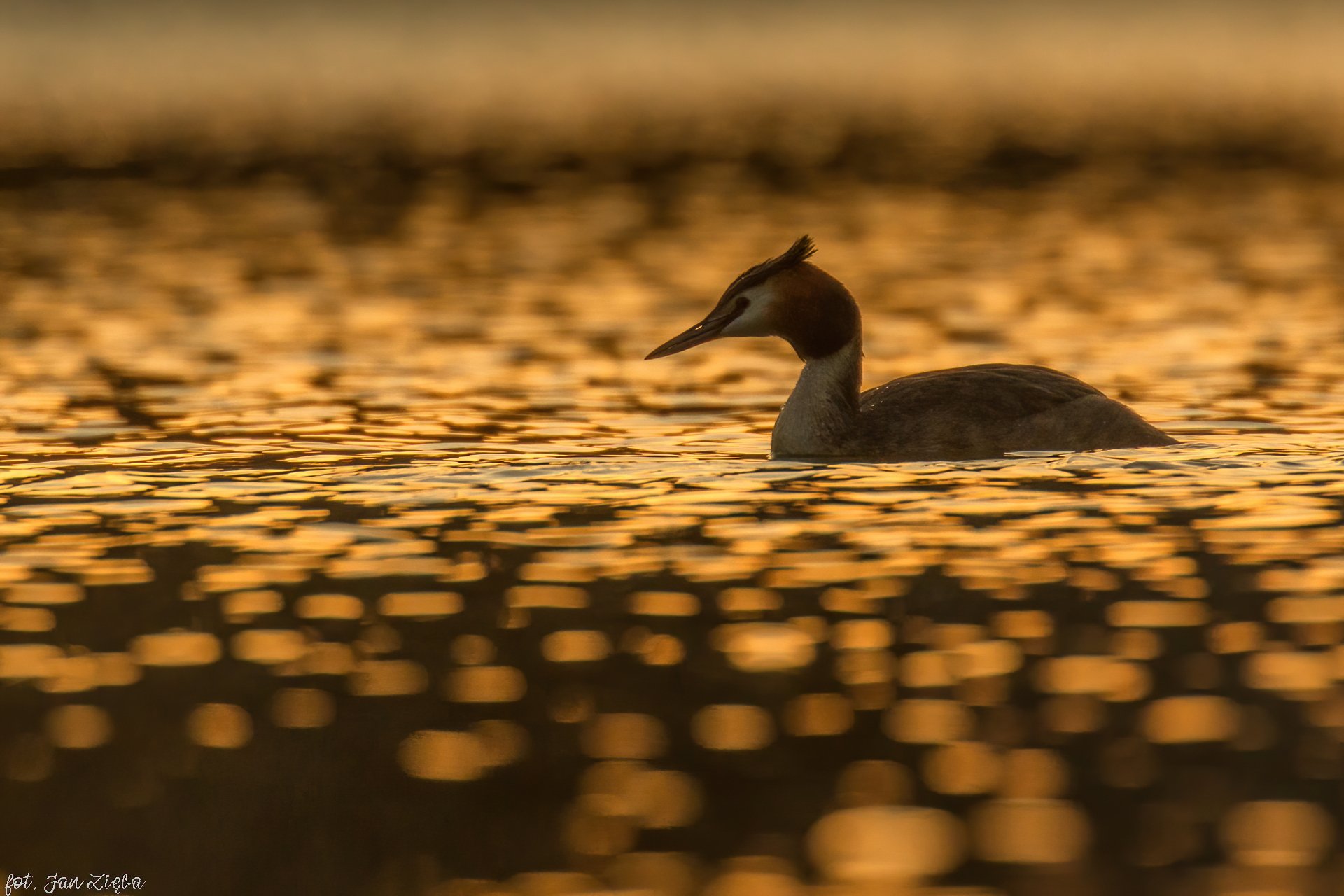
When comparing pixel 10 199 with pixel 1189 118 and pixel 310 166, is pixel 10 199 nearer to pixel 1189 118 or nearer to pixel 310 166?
pixel 310 166

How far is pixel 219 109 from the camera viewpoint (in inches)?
3413

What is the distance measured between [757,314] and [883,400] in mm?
1032

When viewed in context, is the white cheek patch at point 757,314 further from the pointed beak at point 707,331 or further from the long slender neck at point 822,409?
the long slender neck at point 822,409

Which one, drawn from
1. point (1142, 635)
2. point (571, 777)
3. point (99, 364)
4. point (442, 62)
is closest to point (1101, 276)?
point (99, 364)

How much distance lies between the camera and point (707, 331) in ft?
53.5

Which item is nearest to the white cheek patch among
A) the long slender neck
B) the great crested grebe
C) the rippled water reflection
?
the great crested grebe

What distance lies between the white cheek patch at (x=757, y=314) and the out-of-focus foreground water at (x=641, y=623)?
82 cm

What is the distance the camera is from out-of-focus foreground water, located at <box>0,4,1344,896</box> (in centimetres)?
819

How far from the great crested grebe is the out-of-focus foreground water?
0.26 meters

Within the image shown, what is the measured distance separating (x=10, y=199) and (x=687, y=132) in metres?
29.2

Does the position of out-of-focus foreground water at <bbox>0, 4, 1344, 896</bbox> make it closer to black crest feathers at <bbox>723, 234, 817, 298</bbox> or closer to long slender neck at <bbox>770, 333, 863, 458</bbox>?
long slender neck at <bbox>770, 333, 863, 458</bbox>

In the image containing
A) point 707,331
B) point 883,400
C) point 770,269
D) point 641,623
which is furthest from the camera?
point 707,331

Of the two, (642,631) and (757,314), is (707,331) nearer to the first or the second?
(757,314)

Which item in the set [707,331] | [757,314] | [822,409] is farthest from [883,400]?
[707,331]
